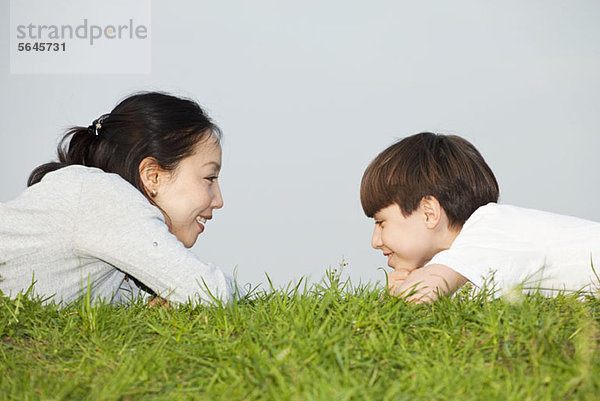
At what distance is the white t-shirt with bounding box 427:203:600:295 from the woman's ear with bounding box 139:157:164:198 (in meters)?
1.82

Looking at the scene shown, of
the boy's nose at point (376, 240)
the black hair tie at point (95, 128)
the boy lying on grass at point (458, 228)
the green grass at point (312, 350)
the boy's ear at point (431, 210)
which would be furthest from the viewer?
the boy's nose at point (376, 240)

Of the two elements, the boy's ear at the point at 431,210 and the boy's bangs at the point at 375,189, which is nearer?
the boy's ear at the point at 431,210

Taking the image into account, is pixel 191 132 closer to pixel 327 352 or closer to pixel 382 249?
pixel 382 249

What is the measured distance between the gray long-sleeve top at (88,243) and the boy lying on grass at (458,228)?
1097 mm

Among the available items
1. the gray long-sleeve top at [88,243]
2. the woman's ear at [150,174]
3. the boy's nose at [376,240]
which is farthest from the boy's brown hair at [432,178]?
the gray long-sleeve top at [88,243]

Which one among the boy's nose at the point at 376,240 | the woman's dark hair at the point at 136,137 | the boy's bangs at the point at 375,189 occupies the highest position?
the woman's dark hair at the point at 136,137

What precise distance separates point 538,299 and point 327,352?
1.23 m

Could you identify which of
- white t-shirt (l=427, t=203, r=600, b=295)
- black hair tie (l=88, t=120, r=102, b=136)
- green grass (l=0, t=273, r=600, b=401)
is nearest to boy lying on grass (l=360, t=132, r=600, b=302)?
white t-shirt (l=427, t=203, r=600, b=295)

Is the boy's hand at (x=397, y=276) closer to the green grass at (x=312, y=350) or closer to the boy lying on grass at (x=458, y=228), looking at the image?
the boy lying on grass at (x=458, y=228)

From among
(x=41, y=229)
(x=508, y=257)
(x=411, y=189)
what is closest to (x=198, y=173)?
(x=41, y=229)

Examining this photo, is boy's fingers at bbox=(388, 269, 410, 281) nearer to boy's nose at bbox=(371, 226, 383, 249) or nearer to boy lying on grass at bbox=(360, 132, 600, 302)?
boy lying on grass at bbox=(360, 132, 600, 302)

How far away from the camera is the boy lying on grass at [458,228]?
10.6 ft

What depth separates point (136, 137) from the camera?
388 cm

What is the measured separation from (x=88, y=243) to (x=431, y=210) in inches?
90.9
